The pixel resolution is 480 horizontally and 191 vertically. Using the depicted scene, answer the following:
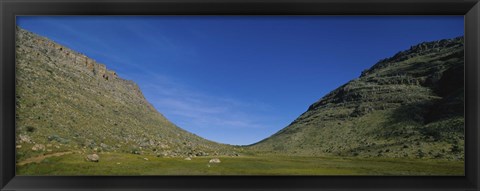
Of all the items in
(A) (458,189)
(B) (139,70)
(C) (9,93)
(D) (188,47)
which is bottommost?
(A) (458,189)

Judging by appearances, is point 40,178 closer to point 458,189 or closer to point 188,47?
point 188,47

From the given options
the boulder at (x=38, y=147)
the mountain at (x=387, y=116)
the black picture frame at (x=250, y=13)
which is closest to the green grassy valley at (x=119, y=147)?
the boulder at (x=38, y=147)

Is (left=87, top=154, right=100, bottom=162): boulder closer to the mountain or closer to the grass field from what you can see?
the grass field

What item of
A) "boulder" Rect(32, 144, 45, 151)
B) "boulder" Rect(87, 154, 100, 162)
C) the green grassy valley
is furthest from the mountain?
"boulder" Rect(32, 144, 45, 151)

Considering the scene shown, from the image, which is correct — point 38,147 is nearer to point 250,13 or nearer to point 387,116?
point 250,13

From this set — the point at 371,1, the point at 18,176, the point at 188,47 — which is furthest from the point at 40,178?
the point at 371,1

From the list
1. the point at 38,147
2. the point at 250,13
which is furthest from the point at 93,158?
the point at 250,13

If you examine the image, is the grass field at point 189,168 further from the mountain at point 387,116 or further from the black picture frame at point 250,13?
the mountain at point 387,116
